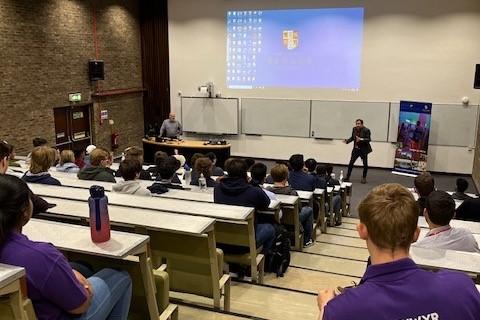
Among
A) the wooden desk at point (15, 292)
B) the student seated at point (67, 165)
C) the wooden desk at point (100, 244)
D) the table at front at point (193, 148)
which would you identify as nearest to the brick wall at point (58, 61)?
the table at front at point (193, 148)

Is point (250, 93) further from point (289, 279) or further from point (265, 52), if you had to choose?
point (289, 279)

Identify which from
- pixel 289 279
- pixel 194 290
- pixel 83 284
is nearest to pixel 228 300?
pixel 194 290

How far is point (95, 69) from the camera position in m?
10.4

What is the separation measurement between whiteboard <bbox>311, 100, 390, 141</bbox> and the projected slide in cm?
48

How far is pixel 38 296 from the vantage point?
1.93 metres

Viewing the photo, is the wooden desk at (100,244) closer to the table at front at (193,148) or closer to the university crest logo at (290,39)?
the table at front at (193,148)

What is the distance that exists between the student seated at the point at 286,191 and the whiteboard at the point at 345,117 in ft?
19.2

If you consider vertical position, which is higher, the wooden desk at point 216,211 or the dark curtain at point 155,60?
the dark curtain at point 155,60

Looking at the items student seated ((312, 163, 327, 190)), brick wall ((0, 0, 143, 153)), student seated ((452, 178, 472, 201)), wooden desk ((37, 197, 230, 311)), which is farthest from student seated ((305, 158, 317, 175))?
brick wall ((0, 0, 143, 153))

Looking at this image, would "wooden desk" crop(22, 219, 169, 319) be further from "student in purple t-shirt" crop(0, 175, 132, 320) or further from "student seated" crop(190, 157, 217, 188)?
"student seated" crop(190, 157, 217, 188)

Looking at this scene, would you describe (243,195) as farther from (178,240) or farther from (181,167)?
(181,167)

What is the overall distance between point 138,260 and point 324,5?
963 cm

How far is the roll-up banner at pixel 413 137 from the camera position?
32.8 feet

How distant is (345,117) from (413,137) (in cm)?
163
